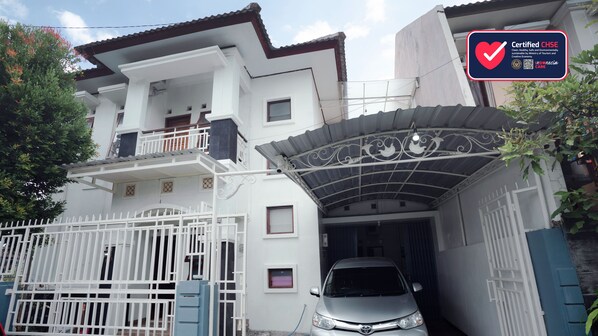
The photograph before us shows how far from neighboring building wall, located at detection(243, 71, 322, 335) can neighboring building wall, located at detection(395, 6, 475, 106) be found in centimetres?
321

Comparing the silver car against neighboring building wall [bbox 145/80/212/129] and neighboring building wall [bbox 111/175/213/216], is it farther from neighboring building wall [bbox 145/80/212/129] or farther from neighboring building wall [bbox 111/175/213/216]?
neighboring building wall [bbox 145/80/212/129]

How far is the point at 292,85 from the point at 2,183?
269 inches

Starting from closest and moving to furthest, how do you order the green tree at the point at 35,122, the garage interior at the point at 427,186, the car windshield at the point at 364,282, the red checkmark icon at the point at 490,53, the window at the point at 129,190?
1. the red checkmark icon at the point at 490,53
2. the garage interior at the point at 427,186
3. the car windshield at the point at 364,282
4. the green tree at the point at 35,122
5. the window at the point at 129,190

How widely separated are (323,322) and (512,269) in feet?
8.55

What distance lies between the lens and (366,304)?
4.80 m

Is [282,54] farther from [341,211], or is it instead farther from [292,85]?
[341,211]

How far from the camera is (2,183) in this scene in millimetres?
5914

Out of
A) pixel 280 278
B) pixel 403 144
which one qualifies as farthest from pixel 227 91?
pixel 403 144

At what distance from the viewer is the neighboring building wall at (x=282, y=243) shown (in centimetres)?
735

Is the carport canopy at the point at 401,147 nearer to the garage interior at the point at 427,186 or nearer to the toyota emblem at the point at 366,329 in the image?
the garage interior at the point at 427,186

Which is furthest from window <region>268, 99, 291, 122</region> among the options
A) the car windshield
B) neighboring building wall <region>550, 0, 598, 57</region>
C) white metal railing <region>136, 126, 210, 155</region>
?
neighboring building wall <region>550, 0, 598, 57</region>

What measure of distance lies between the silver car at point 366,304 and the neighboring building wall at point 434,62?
152 inches

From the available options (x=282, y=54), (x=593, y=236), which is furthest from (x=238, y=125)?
(x=593, y=236)

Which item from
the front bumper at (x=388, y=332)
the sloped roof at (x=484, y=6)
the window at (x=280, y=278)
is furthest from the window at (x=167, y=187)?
the sloped roof at (x=484, y=6)
